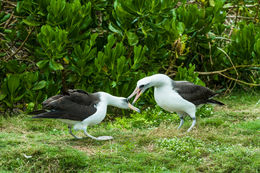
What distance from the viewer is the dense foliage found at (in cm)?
809

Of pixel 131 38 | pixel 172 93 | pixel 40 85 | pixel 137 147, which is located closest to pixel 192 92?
pixel 172 93

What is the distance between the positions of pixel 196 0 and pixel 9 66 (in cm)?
516

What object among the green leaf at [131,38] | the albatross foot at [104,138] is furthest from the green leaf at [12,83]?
the albatross foot at [104,138]

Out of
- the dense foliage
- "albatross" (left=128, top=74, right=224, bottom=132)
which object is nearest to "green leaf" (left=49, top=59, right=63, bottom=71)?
the dense foliage

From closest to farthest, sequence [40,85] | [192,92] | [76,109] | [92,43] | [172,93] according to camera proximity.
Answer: [76,109] → [172,93] → [192,92] → [92,43] → [40,85]

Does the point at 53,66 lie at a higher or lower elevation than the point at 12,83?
higher

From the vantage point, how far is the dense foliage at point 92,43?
8.09 meters

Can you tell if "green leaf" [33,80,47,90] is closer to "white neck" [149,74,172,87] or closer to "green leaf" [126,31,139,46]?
"green leaf" [126,31,139,46]

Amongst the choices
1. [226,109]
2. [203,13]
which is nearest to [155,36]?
[203,13]

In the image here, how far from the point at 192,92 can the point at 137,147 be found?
1.65 metres

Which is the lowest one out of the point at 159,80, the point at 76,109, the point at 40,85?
the point at 40,85

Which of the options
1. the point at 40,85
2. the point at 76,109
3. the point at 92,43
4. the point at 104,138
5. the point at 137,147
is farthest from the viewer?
the point at 40,85

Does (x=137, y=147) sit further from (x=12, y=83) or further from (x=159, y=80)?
(x=12, y=83)

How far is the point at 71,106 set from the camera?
20.8 feet
